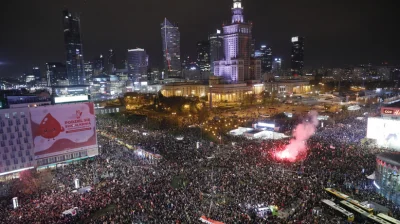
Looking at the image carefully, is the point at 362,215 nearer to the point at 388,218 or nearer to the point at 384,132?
the point at 388,218

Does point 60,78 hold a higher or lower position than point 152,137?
higher

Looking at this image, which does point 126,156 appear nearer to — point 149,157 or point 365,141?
point 149,157

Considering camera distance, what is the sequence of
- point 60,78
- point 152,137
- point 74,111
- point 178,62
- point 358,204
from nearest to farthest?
point 358,204 < point 74,111 < point 152,137 < point 60,78 < point 178,62

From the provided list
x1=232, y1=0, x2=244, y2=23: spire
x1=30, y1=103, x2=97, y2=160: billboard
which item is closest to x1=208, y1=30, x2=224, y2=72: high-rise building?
x1=232, y1=0, x2=244, y2=23: spire

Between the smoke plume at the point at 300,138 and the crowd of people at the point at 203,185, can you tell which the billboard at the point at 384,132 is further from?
the smoke plume at the point at 300,138

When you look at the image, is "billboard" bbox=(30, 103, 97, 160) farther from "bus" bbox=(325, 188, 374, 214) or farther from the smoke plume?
"bus" bbox=(325, 188, 374, 214)

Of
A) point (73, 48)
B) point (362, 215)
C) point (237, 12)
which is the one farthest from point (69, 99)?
point (73, 48)

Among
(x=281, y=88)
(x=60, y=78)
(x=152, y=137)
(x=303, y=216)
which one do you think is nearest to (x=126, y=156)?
(x=152, y=137)
